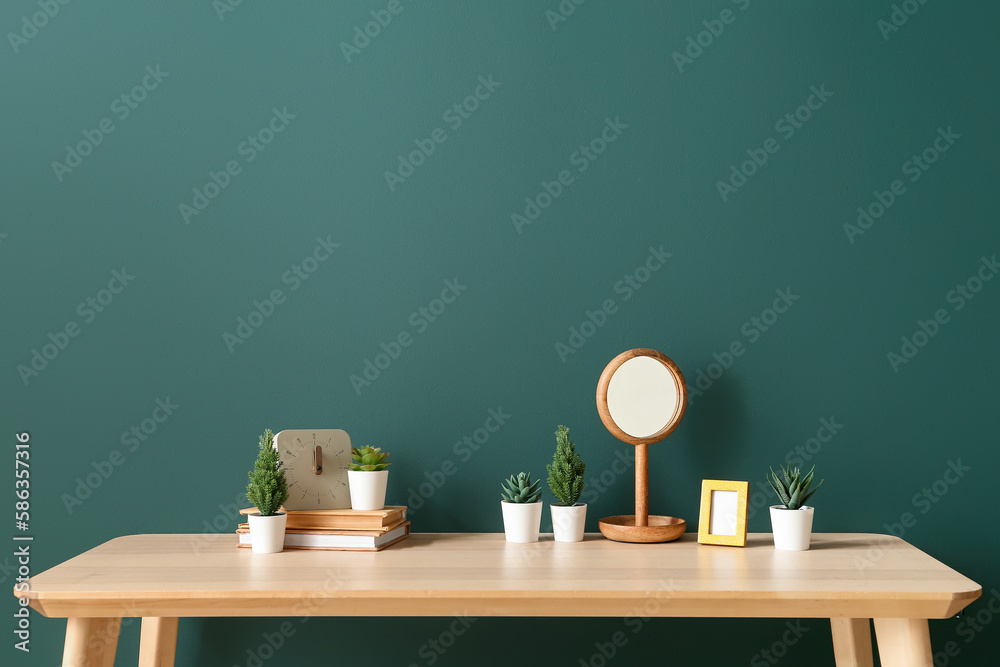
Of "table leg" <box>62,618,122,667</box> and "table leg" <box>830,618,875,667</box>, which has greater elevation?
"table leg" <box>62,618,122,667</box>

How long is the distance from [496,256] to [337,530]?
70cm

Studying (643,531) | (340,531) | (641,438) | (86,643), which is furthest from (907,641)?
(86,643)

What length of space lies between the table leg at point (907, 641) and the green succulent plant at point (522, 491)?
661 mm

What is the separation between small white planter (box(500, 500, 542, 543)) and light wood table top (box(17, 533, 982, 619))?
146 millimetres

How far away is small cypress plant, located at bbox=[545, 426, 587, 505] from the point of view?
163cm

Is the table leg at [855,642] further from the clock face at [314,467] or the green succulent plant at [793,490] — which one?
the clock face at [314,467]

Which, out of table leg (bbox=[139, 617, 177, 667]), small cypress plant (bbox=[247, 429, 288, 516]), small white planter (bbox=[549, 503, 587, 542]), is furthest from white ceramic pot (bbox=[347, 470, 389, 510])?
table leg (bbox=[139, 617, 177, 667])

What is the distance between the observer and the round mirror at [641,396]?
166cm

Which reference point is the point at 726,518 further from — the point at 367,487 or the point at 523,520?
the point at 367,487

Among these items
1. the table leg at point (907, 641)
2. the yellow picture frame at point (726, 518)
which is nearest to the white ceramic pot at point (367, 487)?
the yellow picture frame at point (726, 518)

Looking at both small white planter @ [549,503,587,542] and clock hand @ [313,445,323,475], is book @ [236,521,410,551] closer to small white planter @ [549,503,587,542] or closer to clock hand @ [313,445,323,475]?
clock hand @ [313,445,323,475]

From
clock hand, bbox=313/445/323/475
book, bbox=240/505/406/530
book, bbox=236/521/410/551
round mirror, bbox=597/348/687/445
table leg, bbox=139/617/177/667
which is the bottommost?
table leg, bbox=139/617/177/667

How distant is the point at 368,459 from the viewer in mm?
1620

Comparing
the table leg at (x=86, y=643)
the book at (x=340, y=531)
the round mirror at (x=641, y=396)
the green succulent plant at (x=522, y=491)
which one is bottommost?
the table leg at (x=86, y=643)
